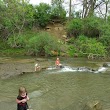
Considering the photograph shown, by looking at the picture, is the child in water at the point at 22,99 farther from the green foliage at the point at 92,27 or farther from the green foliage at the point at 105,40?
the green foliage at the point at 92,27

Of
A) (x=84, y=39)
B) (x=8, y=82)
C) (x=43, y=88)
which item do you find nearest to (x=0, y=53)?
(x=84, y=39)

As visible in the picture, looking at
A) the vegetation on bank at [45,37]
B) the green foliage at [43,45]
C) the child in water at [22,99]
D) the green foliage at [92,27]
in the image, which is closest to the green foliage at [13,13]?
the vegetation on bank at [45,37]

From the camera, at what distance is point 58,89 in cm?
1902

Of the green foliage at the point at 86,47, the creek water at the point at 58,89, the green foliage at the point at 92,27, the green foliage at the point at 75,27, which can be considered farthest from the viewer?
the green foliage at the point at 75,27

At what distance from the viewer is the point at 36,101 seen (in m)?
15.6

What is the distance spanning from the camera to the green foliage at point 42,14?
5331cm

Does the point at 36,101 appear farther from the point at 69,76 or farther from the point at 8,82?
the point at 69,76

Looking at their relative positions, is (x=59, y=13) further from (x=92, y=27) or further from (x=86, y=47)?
(x=86, y=47)

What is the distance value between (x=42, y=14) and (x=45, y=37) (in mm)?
16372

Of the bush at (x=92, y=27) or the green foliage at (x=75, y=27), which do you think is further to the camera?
the green foliage at (x=75, y=27)

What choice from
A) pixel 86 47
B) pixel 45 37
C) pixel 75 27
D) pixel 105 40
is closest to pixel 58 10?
pixel 75 27

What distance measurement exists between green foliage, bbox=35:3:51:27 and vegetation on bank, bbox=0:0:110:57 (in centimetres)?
268

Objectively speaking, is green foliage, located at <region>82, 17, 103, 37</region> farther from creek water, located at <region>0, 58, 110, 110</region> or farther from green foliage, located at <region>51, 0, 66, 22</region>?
creek water, located at <region>0, 58, 110, 110</region>

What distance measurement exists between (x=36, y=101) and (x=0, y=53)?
26.1m
